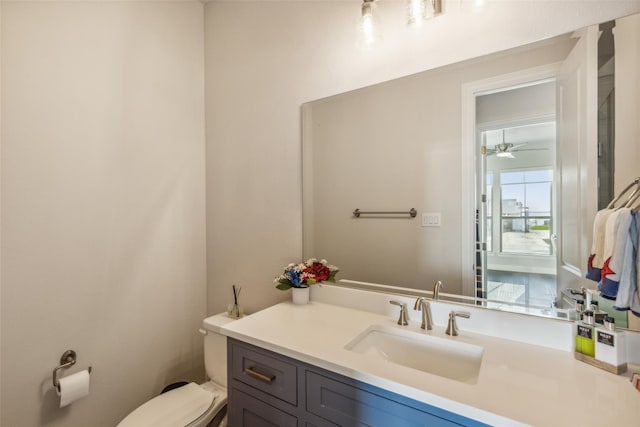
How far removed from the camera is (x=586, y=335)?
2.84 ft

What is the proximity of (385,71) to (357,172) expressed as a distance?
480 mm

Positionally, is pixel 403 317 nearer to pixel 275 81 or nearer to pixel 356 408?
pixel 356 408

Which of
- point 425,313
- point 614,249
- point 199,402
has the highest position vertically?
point 614,249

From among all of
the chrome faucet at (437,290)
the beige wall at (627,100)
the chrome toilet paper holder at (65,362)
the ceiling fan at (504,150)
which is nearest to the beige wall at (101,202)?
the chrome toilet paper holder at (65,362)

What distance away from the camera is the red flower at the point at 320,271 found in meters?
1.45

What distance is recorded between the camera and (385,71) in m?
1.35

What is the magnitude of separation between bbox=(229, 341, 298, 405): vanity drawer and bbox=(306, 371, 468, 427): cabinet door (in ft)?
0.24

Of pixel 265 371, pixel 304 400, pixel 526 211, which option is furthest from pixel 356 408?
pixel 526 211

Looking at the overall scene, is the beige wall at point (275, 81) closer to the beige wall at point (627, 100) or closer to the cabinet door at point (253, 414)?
the beige wall at point (627, 100)

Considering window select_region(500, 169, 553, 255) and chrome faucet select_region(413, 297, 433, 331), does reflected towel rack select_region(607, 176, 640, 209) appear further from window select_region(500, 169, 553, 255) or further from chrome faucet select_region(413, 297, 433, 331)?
chrome faucet select_region(413, 297, 433, 331)

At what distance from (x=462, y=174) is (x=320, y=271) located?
0.78 metres

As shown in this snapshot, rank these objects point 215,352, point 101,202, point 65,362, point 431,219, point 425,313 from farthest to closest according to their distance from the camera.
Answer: point 215,352 → point 101,202 → point 65,362 → point 431,219 → point 425,313

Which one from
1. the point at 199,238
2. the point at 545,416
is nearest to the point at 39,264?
the point at 199,238

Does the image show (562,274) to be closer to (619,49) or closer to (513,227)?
(513,227)
